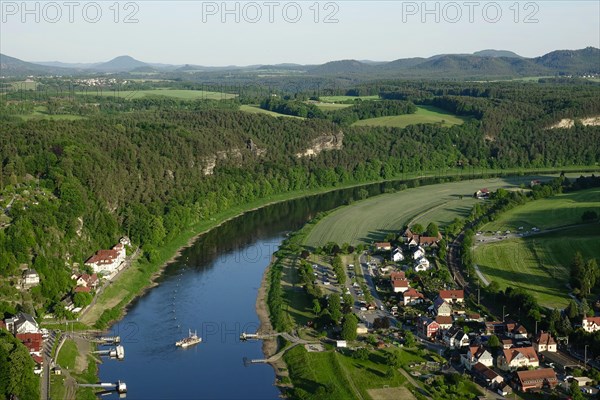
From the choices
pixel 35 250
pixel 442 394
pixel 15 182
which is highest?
pixel 15 182

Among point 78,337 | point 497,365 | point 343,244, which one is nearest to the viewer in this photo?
point 497,365

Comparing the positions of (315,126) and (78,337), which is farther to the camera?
(315,126)

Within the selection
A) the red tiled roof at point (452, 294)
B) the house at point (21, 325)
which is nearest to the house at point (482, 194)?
the red tiled roof at point (452, 294)

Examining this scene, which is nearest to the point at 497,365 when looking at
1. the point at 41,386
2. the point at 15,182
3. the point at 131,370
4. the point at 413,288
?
the point at 413,288

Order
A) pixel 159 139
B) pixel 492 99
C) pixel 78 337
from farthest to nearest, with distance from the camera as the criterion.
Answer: pixel 492 99 → pixel 159 139 → pixel 78 337

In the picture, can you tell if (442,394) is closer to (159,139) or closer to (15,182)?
(15,182)

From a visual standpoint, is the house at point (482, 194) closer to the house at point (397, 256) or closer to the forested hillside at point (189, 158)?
the forested hillside at point (189, 158)

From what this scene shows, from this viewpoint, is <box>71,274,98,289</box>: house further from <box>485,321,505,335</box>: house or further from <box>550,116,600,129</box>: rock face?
<box>550,116,600,129</box>: rock face
